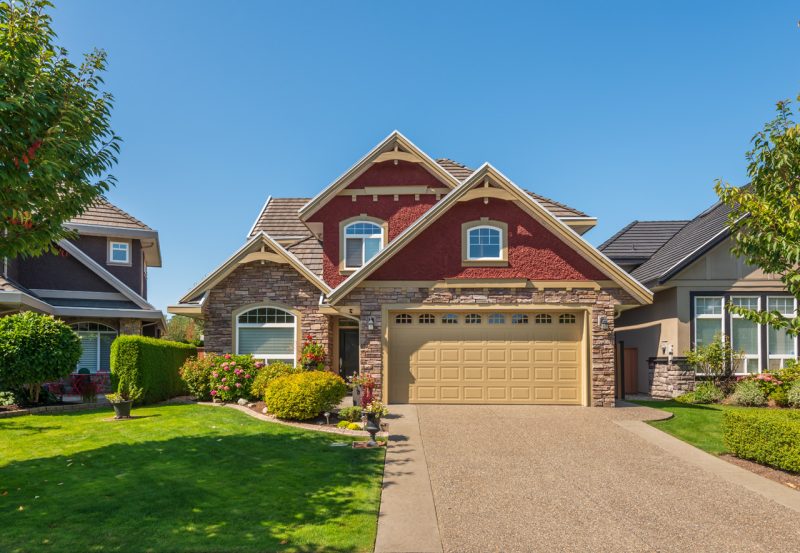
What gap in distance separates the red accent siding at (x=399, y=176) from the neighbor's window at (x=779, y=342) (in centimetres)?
1220

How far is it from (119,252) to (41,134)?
16.1 metres

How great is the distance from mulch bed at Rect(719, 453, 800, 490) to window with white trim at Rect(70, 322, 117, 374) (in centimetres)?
1935

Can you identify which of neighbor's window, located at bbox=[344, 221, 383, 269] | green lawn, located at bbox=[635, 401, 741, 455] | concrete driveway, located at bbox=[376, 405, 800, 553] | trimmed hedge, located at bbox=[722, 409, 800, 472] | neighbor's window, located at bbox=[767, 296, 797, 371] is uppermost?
neighbor's window, located at bbox=[344, 221, 383, 269]

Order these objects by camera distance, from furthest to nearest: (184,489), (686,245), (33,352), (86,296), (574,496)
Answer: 1. (86,296)
2. (686,245)
3. (33,352)
4. (574,496)
5. (184,489)

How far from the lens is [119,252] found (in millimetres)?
21766

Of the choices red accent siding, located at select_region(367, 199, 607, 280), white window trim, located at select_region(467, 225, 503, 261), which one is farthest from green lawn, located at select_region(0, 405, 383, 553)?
white window trim, located at select_region(467, 225, 503, 261)

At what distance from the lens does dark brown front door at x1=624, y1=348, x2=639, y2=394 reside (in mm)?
19875

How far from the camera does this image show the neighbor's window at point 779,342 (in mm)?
17312

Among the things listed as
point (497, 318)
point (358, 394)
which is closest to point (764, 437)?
point (497, 318)

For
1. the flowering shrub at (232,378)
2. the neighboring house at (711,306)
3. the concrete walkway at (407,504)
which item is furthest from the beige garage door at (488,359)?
the neighboring house at (711,306)

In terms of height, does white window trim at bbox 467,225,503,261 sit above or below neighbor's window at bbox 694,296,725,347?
above

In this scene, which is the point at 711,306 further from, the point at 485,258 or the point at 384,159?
the point at 384,159

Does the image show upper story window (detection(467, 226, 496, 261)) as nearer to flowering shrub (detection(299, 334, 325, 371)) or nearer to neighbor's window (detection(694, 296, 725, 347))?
flowering shrub (detection(299, 334, 325, 371))

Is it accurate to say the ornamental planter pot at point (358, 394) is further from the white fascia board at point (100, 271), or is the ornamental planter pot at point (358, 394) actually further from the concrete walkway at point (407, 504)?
the white fascia board at point (100, 271)
